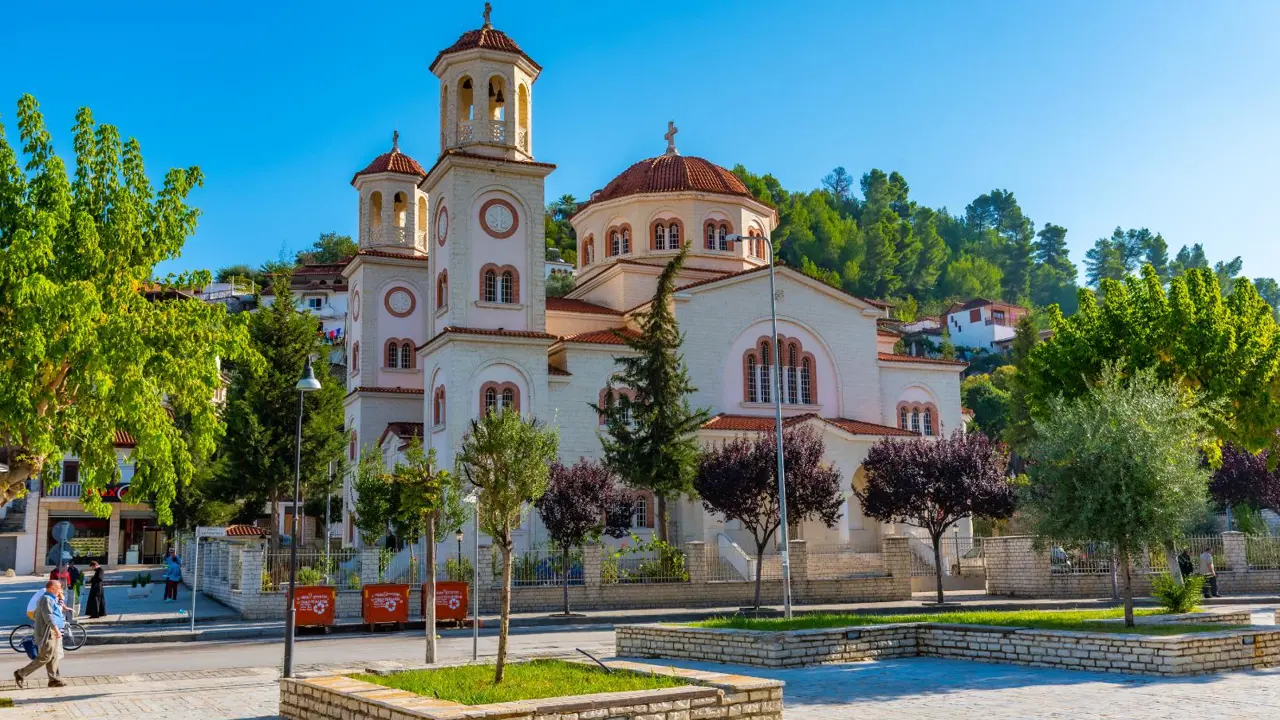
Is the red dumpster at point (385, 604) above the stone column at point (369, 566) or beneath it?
beneath

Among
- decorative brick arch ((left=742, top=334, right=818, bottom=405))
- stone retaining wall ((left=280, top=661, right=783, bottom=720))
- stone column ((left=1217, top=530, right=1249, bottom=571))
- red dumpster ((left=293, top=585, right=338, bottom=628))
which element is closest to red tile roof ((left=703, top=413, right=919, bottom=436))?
decorative brick arch ((left=742, top=334, right=818, bottom=405))

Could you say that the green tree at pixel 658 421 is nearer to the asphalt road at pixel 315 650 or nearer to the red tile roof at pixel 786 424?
the red tile roof at pixel 786 424

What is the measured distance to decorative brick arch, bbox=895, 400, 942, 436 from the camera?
42.8m

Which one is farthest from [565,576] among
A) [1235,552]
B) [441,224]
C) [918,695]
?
[1235,552]

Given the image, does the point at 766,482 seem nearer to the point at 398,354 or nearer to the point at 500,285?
the point at 500,285

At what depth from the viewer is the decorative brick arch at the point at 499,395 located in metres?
34.8

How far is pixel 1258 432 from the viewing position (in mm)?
29312

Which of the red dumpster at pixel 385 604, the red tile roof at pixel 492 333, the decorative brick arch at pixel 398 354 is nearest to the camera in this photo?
the red dumpster at pixel 385 604

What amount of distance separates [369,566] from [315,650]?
757 cm

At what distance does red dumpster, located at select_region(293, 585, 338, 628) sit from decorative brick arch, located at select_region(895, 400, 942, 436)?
25.1 metres

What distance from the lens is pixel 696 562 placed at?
99.3 ft

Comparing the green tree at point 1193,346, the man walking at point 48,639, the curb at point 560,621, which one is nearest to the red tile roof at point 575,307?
the curb at point 560,621

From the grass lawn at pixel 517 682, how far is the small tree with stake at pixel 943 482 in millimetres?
19832

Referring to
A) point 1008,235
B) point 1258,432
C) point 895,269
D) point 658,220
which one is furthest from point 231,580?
point 1008,235
